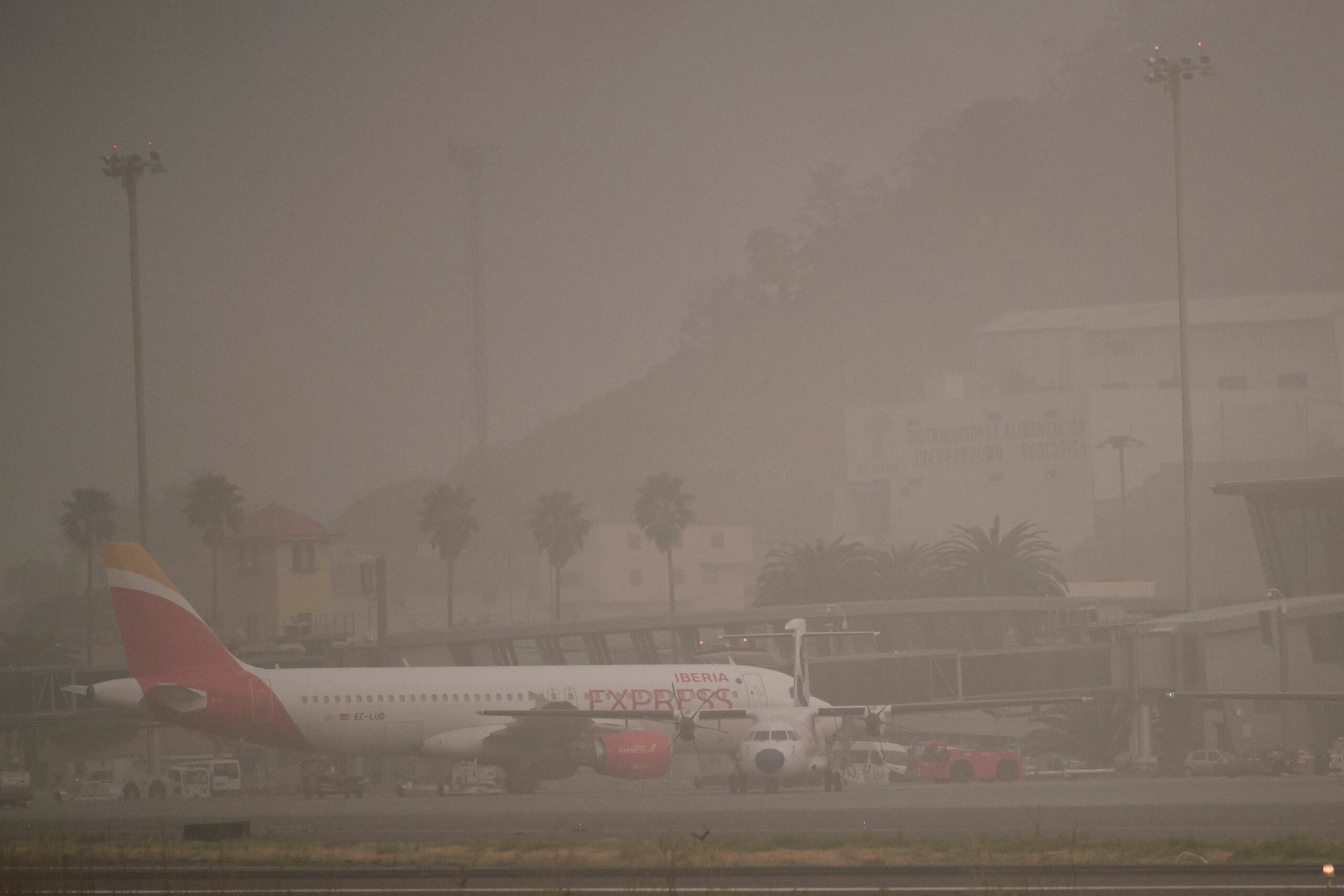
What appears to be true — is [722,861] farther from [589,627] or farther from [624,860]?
[589,627]

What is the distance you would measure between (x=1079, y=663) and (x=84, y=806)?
54.7 m

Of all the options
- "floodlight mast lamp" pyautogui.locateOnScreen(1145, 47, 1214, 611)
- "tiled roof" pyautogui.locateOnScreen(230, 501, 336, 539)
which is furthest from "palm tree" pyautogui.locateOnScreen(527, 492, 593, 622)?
"floodlight mast lamp" pyautogui.locateOnScreen(1145, 47, 1214, 611)

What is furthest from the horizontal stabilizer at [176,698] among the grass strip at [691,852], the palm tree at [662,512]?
the palm tree at [662,512]

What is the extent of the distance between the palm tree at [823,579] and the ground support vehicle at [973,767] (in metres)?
64.7

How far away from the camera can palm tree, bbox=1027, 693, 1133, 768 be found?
74.2 m

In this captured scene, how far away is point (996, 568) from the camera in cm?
12088

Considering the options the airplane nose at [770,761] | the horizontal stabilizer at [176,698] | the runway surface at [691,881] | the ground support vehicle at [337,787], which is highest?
the horizontal stabilizer at [176,698]

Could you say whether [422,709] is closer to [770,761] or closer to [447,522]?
[770,761]

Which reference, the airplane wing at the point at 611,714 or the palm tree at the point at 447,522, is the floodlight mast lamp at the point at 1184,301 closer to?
the airplane wing at the point at 611,714

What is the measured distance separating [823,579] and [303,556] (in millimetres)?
41057

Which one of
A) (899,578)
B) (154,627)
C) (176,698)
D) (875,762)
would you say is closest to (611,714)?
(176,698)

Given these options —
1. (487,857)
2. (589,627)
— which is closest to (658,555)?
(589,627)

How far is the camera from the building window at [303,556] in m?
110

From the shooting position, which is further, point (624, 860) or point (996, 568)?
point (996, 568)
